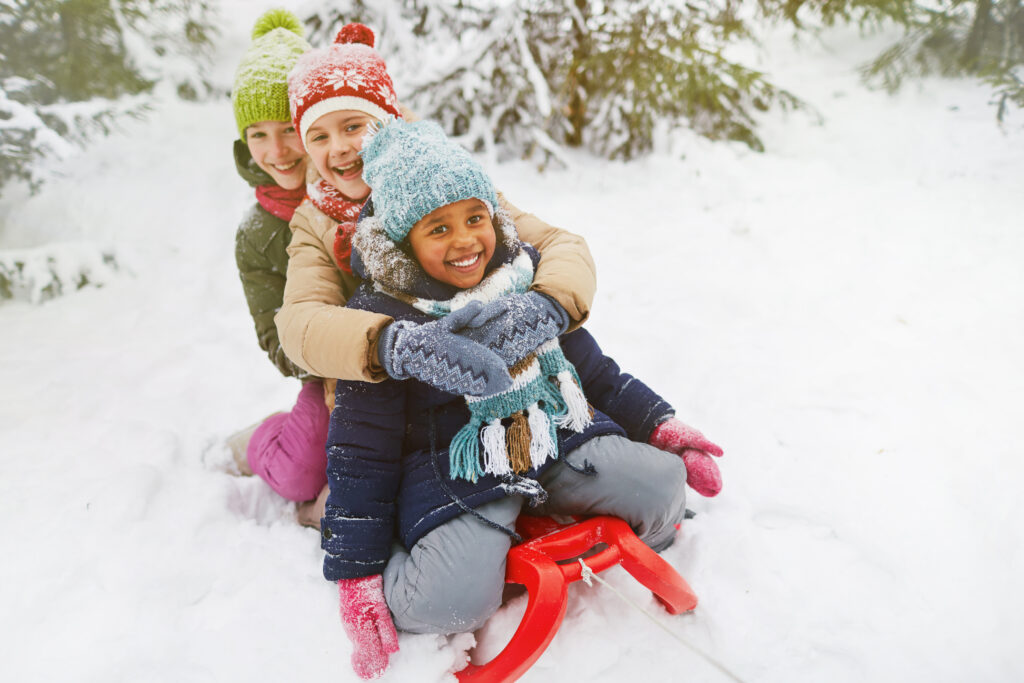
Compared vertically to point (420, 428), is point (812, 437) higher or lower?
lower

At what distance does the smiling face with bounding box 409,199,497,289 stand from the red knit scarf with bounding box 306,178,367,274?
220mm

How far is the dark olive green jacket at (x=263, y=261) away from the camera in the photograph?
1.86 m

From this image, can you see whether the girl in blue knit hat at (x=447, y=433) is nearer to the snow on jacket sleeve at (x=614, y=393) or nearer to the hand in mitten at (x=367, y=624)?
the hand in mitten at (x=367, y=624)

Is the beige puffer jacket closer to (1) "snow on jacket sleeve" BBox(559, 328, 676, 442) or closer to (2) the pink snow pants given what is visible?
(1) "snow on jacket sleeve" BBox(559, 328, 676, 442)

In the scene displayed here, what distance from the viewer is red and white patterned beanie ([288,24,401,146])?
1.54 metres

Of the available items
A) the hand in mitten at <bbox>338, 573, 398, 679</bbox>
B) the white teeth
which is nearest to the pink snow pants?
the hand in mitten at <bbox>338, 573, 398, 679</bbox>

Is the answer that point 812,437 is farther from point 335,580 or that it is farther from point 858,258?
point 335,580

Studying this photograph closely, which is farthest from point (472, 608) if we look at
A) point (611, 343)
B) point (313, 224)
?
point (611, 343)

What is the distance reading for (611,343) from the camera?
8.18 ft

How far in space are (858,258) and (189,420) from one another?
2.95 m

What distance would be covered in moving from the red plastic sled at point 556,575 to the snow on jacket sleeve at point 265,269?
0.95 meters

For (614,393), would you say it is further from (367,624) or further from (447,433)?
(367,624)

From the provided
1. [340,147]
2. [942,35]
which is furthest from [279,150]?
[942,35]

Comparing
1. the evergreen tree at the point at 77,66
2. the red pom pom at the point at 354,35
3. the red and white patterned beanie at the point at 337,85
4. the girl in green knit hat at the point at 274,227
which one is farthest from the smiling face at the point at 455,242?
the evergreen tree at the point at 77,66
